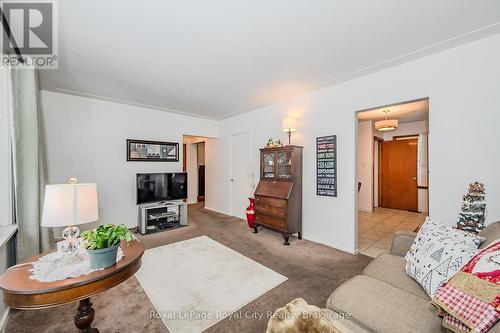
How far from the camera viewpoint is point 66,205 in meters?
1.41

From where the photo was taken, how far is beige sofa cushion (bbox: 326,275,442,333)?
105 centimetres

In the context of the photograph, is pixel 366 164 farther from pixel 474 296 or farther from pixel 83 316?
pixel 83 316

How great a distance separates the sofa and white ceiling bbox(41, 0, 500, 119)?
5.94 feet

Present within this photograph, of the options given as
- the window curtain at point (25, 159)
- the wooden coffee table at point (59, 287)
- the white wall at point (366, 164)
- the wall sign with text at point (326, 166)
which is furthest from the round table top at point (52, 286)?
the white wall at point (366, 164)

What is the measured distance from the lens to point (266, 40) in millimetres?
2117

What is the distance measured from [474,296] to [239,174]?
14.4 feet

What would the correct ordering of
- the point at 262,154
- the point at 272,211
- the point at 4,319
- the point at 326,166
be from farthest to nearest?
the point at 262,154, the point at 272,211, the point at 326,166, the point at 4,319

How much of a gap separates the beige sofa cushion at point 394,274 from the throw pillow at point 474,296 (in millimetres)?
356

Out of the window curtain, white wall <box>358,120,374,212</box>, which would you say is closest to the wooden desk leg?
the window curtain

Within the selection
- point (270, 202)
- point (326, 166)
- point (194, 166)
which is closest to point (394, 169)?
point (326, 166)

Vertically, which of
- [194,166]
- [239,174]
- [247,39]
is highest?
[247,39]

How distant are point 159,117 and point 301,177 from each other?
336 cm

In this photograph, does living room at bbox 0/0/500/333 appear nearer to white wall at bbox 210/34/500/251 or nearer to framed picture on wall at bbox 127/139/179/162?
white wall at bbox 210/34/500/251

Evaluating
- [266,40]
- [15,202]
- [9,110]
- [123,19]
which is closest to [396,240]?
[266,40]
